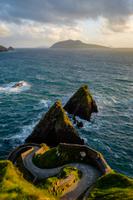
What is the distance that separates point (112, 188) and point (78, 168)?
781cm

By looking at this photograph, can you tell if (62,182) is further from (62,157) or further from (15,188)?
(62,157)

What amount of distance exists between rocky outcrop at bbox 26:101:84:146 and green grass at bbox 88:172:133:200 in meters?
20.6

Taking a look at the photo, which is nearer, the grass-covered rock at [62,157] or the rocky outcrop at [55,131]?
the grass-covered rock at [62,157]

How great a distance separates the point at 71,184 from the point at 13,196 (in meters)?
9.24

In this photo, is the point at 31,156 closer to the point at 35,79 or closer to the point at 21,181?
the point at 21,181

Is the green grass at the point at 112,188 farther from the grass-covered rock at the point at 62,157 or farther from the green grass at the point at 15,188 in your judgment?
the grass-covered rock at the point at 62,157

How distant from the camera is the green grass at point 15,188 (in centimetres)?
2733

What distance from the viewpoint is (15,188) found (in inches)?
1154

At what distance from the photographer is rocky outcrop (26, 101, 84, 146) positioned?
175ft

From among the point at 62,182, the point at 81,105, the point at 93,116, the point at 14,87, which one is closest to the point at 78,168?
the point at 62,182

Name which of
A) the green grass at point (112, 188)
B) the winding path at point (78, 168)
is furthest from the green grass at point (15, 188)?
the green grass at point (112, 188)

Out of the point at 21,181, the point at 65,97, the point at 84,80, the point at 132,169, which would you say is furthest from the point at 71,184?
the point at 84,80

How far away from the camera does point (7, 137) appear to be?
56500 mm

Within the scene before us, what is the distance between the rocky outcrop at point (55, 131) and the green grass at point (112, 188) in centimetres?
2064
